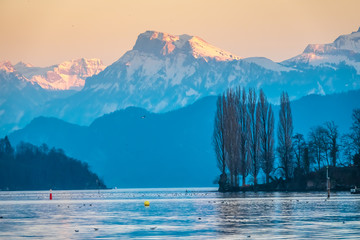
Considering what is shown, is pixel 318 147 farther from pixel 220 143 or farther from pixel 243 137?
pixel 220 143

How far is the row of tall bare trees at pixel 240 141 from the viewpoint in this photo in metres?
153

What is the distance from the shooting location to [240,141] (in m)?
155

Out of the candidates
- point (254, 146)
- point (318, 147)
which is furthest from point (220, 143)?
point (318, 147)

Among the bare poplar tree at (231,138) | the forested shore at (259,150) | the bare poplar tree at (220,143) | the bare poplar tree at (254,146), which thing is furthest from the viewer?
the bare poplar tree at (220,143)

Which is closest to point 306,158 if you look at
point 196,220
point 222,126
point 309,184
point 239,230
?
point 309,184

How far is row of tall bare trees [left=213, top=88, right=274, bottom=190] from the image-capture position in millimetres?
153000

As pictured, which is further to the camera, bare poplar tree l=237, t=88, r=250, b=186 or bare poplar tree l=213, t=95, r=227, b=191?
bare poplar tree l=213, t=95, r=227, b=191

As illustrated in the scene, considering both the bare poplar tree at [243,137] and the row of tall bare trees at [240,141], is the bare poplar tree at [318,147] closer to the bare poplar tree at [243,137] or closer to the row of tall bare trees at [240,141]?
the row of tall bare trees at [240,141]

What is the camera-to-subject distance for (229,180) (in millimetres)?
164000

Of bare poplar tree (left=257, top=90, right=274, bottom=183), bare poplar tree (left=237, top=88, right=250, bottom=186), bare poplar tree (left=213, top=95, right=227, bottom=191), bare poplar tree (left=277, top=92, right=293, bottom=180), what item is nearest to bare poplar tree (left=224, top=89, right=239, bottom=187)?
bare poplar tree (left=213, top=95, right=227, bottom=191)

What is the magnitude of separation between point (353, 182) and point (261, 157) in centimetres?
2198

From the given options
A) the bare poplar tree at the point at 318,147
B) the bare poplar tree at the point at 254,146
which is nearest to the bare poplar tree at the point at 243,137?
the bare poplar tree at the point at 254,146

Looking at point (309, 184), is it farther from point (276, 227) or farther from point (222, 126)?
point (276, 227)

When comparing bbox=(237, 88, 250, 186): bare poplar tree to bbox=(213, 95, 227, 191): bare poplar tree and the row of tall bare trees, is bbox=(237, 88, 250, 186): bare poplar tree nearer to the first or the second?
the row of tall bare trees
